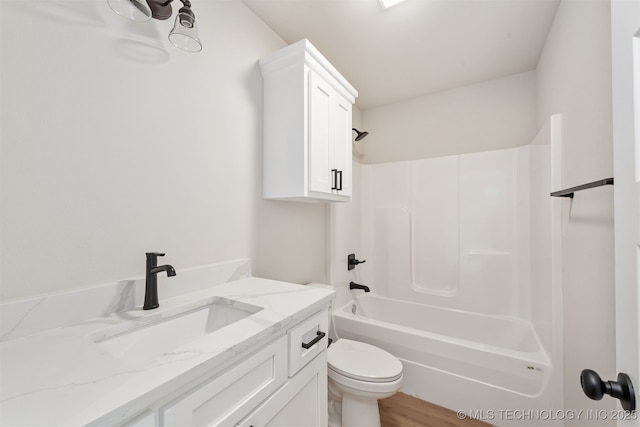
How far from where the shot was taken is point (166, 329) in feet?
3.02

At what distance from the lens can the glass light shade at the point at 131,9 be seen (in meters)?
0.84

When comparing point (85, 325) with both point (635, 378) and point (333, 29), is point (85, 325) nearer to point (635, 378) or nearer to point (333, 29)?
point (635, 378)

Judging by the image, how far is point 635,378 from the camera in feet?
1.60

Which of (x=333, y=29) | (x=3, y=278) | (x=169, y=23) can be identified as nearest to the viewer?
(x=3, y=278)

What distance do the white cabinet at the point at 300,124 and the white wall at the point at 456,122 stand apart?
4.25ft

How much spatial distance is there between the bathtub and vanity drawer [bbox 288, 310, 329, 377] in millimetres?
973

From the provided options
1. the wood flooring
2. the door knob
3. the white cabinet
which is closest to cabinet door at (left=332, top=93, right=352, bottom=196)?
the white cabinet

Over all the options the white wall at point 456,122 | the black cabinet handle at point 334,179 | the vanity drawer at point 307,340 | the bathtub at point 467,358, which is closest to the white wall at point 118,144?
the black cabinet handle at point 334,179

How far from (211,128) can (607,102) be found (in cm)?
166

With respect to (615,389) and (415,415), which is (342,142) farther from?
(415,415)

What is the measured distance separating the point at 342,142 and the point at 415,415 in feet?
6.26

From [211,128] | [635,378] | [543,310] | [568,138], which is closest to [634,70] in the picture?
[635,378]

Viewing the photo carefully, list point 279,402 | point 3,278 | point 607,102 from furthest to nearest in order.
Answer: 1. point 607,102
2. point 279,402
3. point 3,278

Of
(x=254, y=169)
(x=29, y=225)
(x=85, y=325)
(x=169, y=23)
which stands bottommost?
(x=85, y=325)
